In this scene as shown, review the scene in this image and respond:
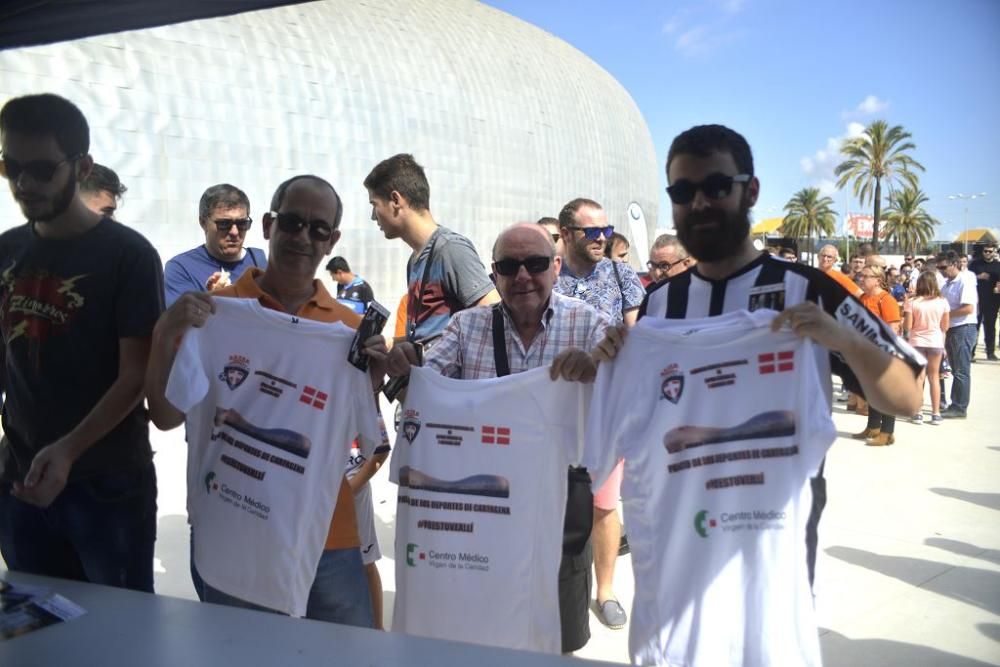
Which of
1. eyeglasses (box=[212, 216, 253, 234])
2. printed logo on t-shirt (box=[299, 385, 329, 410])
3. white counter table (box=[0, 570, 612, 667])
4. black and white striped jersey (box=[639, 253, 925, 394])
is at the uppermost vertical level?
eyeglasses (box=[212, 216, 253, 234])

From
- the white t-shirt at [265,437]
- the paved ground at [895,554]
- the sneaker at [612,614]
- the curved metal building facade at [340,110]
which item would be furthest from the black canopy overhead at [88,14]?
the curved metal building facade at [340,110]

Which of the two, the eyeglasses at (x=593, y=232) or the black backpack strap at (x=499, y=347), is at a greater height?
the eyeglasses at (x=593, y=232)

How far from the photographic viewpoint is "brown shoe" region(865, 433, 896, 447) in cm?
841

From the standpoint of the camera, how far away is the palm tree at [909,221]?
199 feet

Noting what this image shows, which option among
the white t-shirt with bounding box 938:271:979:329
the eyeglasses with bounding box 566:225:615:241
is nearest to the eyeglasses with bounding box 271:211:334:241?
the eyeglasses with bounding box 566:225:615:241

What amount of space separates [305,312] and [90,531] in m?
1.08

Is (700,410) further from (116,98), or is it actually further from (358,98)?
(358,98)

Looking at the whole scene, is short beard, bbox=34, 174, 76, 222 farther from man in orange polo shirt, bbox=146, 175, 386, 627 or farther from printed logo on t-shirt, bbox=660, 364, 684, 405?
printed logo on t-shirt, bbox=660, 364, 684, 405

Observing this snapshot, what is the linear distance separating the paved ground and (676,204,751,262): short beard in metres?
2.59

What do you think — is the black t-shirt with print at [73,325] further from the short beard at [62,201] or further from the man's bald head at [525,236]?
the man's bald head at [525,236]

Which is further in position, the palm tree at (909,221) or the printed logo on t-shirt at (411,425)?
the palm tree at (909,221)

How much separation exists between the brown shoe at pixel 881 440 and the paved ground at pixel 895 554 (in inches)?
3.9

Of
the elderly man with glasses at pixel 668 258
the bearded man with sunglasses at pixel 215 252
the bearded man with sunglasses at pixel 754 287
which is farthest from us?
the elderly man with glasses at pixel 668 258

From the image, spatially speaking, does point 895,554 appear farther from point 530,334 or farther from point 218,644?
point 218,644
